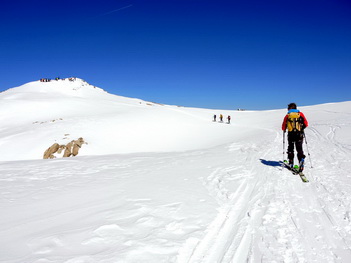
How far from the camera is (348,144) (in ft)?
38.7

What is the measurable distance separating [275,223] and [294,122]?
197 inches

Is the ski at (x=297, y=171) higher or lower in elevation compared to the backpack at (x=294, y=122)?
lower

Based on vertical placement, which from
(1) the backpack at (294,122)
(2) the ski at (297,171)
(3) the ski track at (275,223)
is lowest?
(3) the ski track at (275,223)

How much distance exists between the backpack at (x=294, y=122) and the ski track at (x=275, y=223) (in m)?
1.78

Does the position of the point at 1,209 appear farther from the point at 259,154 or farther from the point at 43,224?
the point at 259,154

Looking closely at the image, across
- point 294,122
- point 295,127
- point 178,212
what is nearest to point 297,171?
point 295,127

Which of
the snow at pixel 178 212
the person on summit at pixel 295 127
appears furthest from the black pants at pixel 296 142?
the snow at pixel 178 212

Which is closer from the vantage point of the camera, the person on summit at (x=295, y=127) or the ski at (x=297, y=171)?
the ski at (x=297, y=171)

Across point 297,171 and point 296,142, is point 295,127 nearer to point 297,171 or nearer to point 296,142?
point 296,142

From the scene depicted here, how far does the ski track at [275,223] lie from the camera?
119 inches

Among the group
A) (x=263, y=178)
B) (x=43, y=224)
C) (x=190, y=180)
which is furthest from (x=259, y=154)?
(x=43, y=224)

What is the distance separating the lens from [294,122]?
7.62 metres

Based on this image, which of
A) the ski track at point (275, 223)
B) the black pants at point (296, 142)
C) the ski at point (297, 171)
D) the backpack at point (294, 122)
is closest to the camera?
the ski track at point (275, 223)

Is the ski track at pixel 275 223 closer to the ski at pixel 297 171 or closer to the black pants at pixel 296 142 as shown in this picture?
the ski at pixel 297 171
